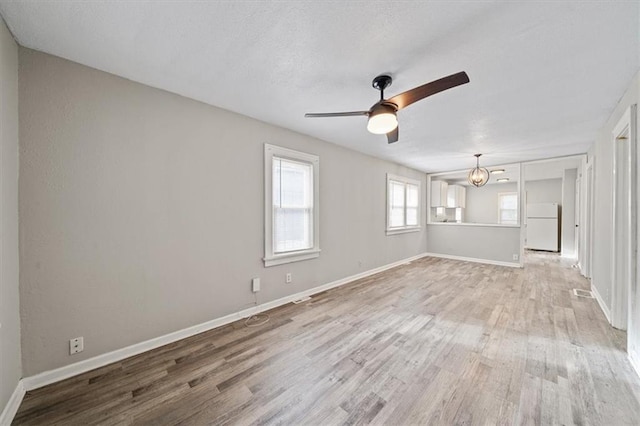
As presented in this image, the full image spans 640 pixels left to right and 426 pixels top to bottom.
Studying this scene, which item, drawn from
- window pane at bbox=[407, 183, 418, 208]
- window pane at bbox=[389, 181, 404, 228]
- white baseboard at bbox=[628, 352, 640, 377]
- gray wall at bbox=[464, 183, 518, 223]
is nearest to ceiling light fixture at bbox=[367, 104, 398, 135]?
white baseboard at bbox=[628, 352, 640, 377]

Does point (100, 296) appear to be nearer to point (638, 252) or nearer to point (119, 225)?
point (119, 225)

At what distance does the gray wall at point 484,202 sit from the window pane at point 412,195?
4158mm

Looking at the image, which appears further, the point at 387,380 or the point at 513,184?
the point at 513,184

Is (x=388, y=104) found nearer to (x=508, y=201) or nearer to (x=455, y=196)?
(x=455, y=196)

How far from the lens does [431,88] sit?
1.83 metres

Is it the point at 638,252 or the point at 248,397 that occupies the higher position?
the point at 638,252

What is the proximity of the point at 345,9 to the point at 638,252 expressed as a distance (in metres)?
2.96

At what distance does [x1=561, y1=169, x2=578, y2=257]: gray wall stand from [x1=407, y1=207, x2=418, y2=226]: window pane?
4.80 meters

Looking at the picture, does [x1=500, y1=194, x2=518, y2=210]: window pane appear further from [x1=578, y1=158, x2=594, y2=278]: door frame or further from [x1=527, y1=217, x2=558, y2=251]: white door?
[x1=578, y1=158, x2=594, y2=278]: door frame

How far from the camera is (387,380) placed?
6.26 ft

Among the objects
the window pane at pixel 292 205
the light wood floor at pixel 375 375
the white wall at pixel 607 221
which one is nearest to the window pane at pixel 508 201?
the white wall at pixel 607 221

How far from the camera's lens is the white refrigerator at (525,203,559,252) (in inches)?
316

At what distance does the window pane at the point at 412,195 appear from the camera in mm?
6491

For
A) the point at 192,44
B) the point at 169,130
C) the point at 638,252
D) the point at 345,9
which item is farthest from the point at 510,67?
the point at 169,130
